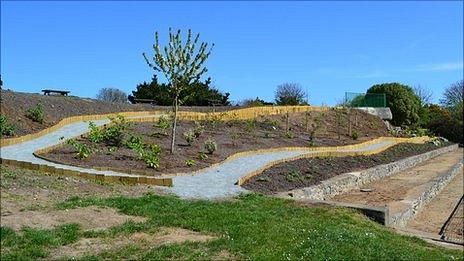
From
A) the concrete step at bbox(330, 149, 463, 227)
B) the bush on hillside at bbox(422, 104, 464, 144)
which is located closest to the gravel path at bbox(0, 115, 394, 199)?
the concrete step at bbox(330, 149, 463, 227)

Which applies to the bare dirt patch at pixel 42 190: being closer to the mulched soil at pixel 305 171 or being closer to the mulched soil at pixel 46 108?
the mulched soil at pixel 305 171

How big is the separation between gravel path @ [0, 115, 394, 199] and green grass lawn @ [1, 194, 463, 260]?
1.35 metres

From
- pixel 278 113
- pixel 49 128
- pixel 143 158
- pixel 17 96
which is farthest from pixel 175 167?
pixel 278 113

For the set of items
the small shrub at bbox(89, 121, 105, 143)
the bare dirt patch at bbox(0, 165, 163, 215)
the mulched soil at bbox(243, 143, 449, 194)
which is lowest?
the mulched soil at bbox(243, 143, 449, 194)

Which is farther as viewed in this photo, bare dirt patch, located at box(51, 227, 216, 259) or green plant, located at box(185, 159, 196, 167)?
green plant, located at box(185, 159, 196, 167)

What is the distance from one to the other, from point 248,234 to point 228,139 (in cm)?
1396

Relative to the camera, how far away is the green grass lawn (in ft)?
21.7

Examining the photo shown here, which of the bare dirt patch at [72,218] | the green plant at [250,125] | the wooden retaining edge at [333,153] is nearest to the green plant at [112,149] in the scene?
the wooden retaining edge at [333,153]

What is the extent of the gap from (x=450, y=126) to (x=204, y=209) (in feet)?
156

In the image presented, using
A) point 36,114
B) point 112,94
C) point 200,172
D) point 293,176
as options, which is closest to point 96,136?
point 200,172

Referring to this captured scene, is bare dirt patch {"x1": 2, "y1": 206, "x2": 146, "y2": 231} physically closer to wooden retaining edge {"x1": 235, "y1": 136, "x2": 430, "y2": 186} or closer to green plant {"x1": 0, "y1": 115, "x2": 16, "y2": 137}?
wooden retaining edge {"x1": 235, "y1": 136, "x2": 430, "y2": 186}

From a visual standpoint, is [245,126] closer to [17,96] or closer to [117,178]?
[17,96]

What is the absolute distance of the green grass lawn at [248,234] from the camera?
21.7 ft

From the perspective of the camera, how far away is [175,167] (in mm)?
14367
